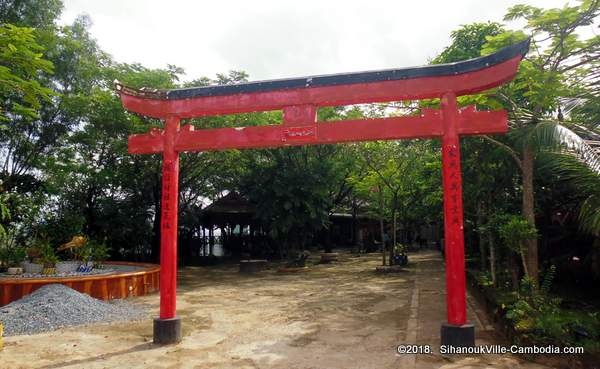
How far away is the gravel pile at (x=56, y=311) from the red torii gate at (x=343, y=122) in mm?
2739

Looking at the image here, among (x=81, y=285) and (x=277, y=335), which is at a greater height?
(x=81, y=285)

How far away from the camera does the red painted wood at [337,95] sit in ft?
21.5

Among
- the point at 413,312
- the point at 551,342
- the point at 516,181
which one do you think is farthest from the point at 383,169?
the point at 551,342

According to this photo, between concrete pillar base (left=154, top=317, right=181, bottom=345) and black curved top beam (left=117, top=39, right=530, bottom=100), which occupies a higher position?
black curved top beam (left=117, top=39, right=530, bottom=100)

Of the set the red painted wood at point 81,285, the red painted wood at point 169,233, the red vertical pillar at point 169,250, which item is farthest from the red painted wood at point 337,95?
the red painted wood at point 81,285

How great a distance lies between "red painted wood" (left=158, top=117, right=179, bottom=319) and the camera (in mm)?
7395

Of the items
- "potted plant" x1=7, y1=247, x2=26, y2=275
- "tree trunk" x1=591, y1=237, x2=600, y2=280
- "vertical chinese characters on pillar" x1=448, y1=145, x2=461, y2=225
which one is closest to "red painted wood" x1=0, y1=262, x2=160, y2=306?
"potted plant" x1=7, y1=247, x2=26, y2=275

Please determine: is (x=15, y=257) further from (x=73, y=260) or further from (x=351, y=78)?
(x=351, y=78)

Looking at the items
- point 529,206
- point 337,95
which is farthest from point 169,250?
point 529,206

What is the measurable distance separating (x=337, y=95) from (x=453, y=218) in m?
2.66

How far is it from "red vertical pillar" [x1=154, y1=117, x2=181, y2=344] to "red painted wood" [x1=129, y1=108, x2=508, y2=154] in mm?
230

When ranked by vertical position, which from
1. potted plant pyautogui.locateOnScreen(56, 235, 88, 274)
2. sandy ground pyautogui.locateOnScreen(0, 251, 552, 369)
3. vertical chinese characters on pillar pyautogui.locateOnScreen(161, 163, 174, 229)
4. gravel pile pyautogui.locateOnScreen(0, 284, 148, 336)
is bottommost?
sandy ground pyautogui.locateOnScreen(0, 251, 552, 369)

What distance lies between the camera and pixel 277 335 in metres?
7.77

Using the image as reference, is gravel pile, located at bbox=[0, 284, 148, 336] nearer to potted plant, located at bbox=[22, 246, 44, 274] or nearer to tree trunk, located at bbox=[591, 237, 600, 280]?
potted plant, located at bbox=[22, 246, 44, 274]
